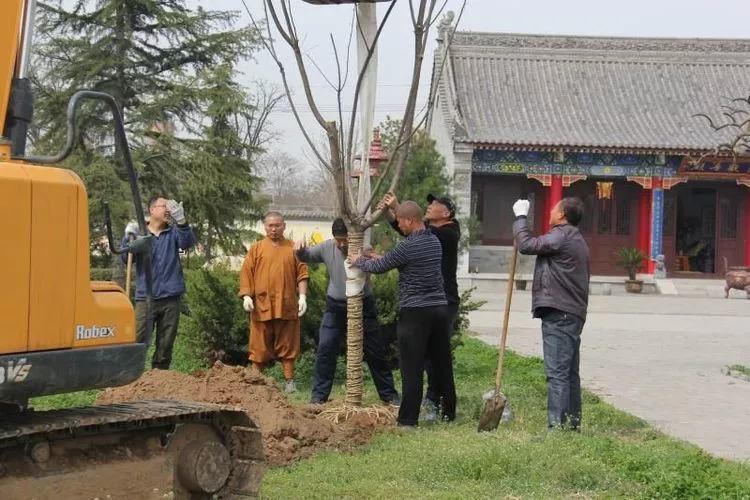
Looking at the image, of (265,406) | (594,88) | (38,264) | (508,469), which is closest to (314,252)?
(265,406)

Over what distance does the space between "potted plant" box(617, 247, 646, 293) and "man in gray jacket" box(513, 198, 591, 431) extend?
23685 millimetres

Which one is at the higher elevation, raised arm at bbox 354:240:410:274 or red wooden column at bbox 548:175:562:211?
red wooden column at bbox 548:175:562:211

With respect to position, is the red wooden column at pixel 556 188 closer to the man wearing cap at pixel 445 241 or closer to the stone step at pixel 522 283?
the stone step at pixel 522 283

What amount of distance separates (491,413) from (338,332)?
1817mm

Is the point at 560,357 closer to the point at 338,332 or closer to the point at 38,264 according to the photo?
the point at 338,332

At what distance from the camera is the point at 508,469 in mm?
5672

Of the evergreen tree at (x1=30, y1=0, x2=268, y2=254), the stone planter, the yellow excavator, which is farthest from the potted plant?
the yellow excavator

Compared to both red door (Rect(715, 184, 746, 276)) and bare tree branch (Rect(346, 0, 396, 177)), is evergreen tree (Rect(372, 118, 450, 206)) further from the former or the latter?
bare tree branch (Rect(346, 0, 396, 177))

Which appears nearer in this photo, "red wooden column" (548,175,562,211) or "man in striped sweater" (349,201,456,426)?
"man in striped sweater" (349,201,456,426)

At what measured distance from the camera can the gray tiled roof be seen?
103 ft

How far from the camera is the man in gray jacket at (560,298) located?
274 inches

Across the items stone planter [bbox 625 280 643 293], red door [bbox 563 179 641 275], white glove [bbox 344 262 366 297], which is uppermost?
red door [bbox 563 179 641 275]

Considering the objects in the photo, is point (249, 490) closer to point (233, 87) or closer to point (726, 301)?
point (233, 87)

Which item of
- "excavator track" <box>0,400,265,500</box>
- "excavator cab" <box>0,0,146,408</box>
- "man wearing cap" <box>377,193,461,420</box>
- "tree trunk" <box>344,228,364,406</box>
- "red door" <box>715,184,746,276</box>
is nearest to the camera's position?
"excavator cab" <box>0,0,146,408</box>
